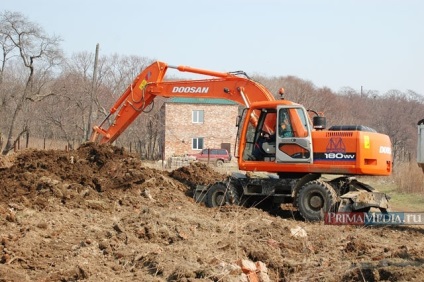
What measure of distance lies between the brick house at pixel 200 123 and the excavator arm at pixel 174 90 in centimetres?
3386

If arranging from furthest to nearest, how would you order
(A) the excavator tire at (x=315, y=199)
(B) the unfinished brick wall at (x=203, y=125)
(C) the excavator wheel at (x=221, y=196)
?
(B) the unfinished brick wall at (x=203, y=125), (C) the excavator wheel at (x=221, y=196), (A) the excavator tire at (x=315, y=199)

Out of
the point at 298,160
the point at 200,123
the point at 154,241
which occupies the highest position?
the point at 200,123

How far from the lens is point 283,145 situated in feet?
41.2

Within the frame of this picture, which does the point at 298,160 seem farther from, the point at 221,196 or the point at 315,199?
the point at 221,196

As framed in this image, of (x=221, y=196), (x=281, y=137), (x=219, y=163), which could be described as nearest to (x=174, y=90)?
(x=221, y=196)

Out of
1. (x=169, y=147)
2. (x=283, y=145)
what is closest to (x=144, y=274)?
(x=283, y=145)

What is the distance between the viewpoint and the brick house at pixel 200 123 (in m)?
50.0

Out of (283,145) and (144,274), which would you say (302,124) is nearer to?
(283,145)

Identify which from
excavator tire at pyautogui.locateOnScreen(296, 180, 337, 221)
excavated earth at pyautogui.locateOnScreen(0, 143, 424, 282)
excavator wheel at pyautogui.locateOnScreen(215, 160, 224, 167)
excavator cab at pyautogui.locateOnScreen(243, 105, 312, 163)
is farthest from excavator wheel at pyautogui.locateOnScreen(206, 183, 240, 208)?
excavator wheel at pyautogui.locateOnScreen(215, 160, 224, 167)

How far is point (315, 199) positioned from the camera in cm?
1204

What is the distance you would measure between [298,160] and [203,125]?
3856 cm

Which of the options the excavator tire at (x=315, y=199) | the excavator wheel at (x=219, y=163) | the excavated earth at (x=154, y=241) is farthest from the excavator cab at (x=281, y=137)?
the excavator wheel at (x=219, y=163)

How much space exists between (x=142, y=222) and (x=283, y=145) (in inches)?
179

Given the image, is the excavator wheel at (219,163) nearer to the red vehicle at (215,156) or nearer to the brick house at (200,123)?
the red vehicle at (215,156)
